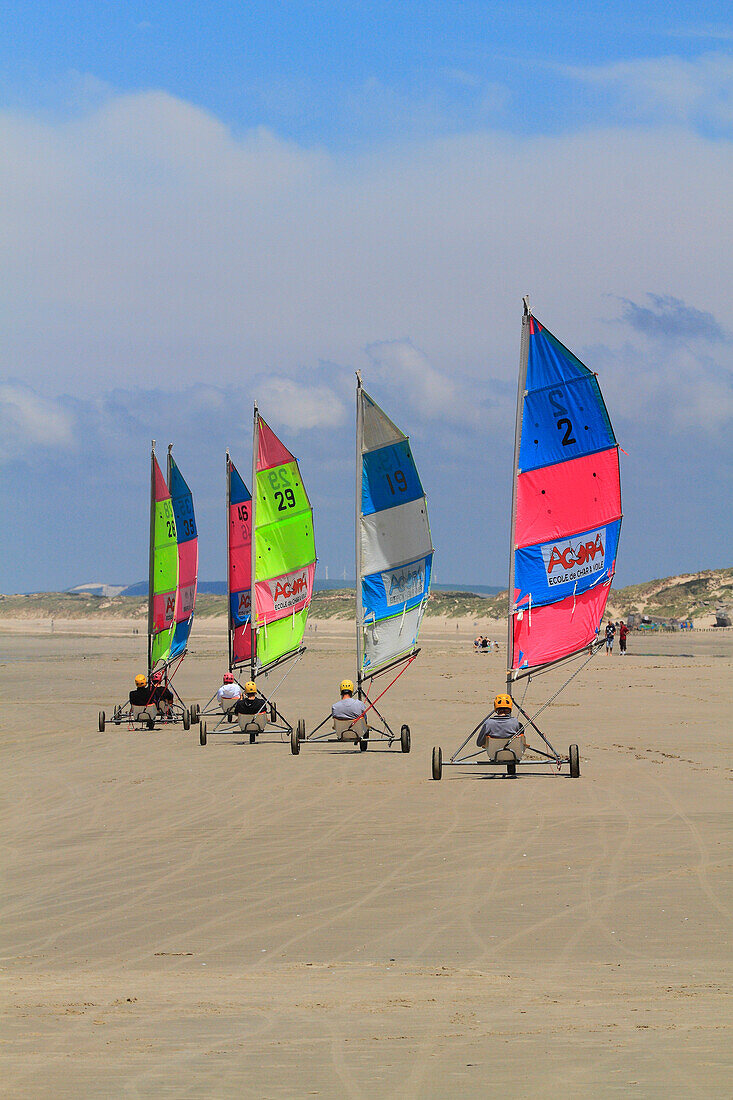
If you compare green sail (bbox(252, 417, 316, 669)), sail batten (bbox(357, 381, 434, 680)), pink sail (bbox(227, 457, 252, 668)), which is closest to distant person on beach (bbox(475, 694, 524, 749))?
sail batten (bbox(357, 381, 434, 680))

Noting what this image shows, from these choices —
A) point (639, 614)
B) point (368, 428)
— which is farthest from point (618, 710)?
point (639, 614)

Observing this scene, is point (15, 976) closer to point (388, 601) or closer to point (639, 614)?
point (388, 601)

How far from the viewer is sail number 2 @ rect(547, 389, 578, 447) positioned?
49.3 feet

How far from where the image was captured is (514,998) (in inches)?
245

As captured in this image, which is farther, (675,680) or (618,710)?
(675,680)

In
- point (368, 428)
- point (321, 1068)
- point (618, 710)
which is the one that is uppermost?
point (368, 428)

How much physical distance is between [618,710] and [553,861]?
13.8 m

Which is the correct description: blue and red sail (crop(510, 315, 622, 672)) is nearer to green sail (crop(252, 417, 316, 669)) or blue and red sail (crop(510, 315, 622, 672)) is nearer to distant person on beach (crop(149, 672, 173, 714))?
green sail (crop(252, 417, 316, 669))

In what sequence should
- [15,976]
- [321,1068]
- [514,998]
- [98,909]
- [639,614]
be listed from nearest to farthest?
1. [321,1068]
2. [514,998]
3. [15,976]
4. [98,909]
5. [639,614]

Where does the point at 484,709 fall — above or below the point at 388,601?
below

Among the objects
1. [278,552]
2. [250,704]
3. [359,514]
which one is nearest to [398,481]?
[359,514]

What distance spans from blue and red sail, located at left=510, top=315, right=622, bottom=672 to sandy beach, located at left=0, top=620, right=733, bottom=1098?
1.90m

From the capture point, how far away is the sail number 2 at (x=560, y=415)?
1504cm

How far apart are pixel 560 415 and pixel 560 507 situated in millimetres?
1189
